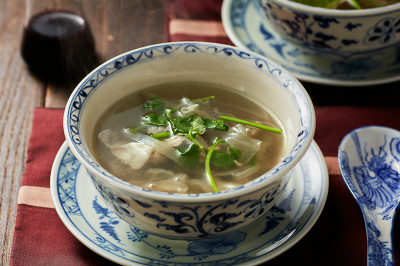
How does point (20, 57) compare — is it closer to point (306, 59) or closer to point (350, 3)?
point (306, 59)

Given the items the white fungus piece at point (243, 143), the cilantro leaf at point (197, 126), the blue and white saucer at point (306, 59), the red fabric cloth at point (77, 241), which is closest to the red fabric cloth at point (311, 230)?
the red fabric cloth at point (77, 241)

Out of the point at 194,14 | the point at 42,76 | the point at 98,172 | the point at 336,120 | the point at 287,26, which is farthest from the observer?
the point at 194,14

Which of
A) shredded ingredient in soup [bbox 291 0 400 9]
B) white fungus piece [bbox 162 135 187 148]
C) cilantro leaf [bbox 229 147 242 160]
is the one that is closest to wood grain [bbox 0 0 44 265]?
white fungus piece [bbox 162 135 187 148]

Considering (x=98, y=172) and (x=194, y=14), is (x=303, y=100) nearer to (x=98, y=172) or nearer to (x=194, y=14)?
(x=98, y=172)

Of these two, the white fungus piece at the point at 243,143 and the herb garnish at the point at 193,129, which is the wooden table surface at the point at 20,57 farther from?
the white fungus piece at the point at 243,143

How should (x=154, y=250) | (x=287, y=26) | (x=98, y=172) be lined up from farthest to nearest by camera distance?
(x=287, y=26), (x=154, y=250), (x=98, y=172)

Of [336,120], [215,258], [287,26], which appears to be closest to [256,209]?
[215,258]
